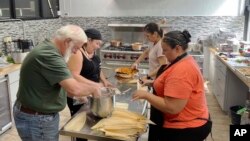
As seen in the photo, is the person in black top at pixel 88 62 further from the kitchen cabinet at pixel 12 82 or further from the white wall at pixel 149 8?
the white wall at pixel 149 8

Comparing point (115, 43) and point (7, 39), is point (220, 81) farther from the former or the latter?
point (7, 39)

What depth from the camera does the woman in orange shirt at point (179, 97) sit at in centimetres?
152

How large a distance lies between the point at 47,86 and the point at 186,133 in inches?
37.6

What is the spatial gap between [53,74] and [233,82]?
295 centimetres

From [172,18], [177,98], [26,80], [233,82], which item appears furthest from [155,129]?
[172,18]

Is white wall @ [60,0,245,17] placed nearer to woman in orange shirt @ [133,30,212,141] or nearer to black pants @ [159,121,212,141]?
woman in orange shirt @ [133,30,212,141]

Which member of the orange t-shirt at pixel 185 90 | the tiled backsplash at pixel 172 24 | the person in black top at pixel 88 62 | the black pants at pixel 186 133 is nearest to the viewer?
the orange t-shirt at pixel 185 90

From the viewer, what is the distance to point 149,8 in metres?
5.04

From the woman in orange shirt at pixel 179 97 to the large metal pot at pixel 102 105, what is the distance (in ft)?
0.73

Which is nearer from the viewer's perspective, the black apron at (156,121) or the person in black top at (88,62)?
the black apron at (156,121)

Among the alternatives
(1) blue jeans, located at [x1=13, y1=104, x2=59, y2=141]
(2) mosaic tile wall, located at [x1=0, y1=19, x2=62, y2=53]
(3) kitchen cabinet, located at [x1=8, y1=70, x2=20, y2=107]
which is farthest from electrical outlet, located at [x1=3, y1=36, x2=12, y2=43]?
(1) blue jeans, located at [x1=13, y1=104, x2=59, y2=141]

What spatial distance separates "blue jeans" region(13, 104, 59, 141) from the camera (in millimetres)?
1683

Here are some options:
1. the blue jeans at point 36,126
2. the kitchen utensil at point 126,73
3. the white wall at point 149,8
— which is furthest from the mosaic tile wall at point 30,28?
the blue jeans at point 36,126

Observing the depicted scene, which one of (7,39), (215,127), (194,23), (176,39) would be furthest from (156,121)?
(194,23)
